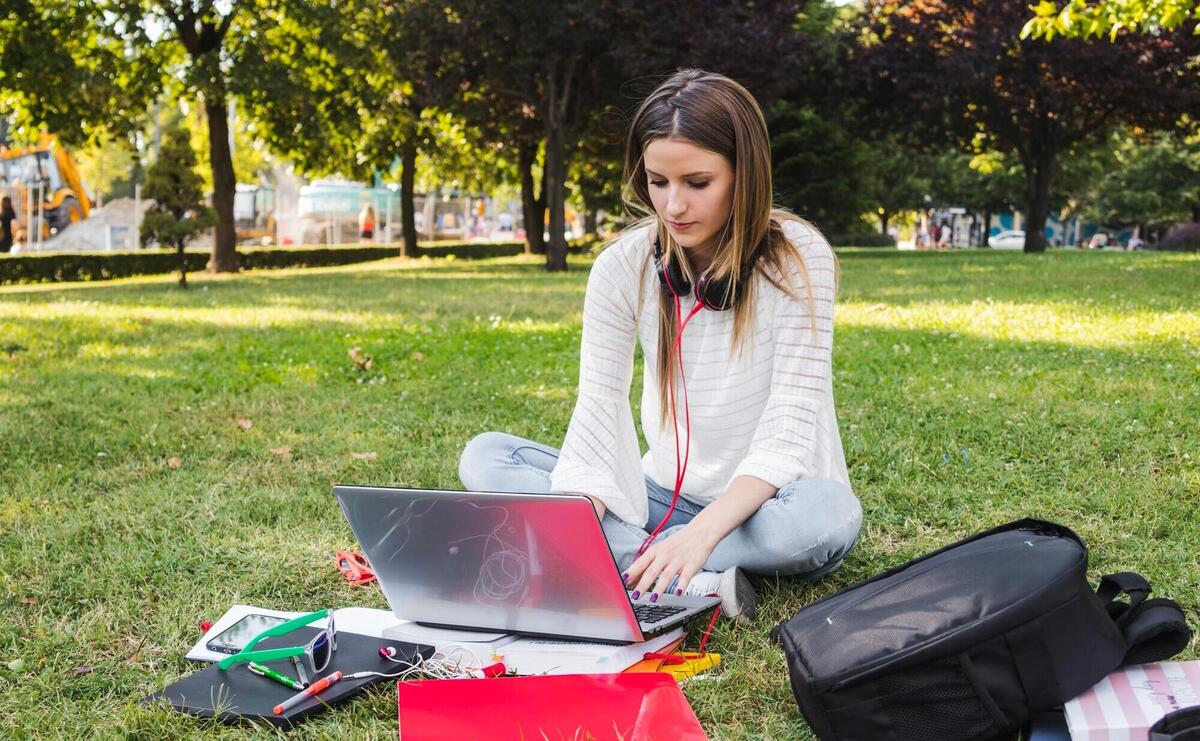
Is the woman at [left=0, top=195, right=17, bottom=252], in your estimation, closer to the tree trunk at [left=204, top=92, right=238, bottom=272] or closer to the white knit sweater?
the tree trunk at [left=204, top=92, right=238, bottom=272]

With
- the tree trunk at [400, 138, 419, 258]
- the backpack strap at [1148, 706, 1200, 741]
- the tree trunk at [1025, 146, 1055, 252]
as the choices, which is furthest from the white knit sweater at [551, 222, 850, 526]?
the tree trunk at [1025, 146, 1055, 252]

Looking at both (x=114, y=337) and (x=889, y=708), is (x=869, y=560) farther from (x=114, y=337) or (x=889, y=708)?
(x=114, y=337)

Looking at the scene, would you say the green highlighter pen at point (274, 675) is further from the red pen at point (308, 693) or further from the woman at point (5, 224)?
the woman at point (5, 224)

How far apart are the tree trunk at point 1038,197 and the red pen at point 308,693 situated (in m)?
26.1

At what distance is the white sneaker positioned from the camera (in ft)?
9.46

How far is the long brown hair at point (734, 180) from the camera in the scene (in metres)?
2.68

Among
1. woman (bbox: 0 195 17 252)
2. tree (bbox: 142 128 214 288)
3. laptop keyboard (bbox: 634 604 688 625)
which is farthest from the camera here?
woman (bbox: 0 195 17 252)

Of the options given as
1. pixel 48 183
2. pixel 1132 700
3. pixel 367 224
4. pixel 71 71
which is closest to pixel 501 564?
pixel 1132 700

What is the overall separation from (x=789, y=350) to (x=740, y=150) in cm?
56

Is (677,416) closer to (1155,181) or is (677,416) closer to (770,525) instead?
(770,525)

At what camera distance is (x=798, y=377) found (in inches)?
113

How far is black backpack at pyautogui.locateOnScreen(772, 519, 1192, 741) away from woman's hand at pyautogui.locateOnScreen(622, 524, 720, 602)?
0.33 m

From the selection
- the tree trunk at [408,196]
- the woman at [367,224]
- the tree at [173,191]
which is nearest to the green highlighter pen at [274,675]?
the tree at [173,191]

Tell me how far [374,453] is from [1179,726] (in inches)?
147
